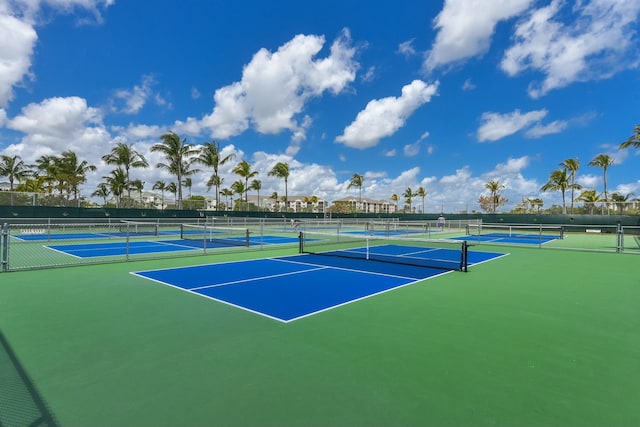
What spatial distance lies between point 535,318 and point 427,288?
246cm

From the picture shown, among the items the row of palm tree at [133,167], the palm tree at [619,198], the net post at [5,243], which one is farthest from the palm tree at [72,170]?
the palm tree at [619,198]

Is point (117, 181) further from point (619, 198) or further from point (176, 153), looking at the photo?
point (619, 198)

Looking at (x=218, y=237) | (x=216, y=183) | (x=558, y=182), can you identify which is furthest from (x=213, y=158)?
(x=558, y=182)

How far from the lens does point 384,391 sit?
327 centimetres

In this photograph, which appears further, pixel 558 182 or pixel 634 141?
pixel 558 182

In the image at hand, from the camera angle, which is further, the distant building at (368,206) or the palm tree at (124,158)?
the distant building at (368,206)

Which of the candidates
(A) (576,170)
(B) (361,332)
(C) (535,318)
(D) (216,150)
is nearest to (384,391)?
(B) (361,332)

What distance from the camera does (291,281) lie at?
27.9 feet

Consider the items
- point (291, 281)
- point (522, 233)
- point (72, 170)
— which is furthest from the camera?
point (72, 170)

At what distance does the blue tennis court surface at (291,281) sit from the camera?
6.42 meters

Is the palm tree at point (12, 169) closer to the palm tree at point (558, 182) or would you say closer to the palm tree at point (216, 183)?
the palm tree at point (216, 183)

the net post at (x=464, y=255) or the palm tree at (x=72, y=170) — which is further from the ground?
the palm tree at (x=72, y=170)

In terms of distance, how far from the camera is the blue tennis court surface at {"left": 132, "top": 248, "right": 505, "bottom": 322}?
6.42 meters

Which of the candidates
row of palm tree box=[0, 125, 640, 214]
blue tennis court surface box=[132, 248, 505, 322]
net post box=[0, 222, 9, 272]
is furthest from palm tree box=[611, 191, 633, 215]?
net post box=[0, 222, 9, 272]
